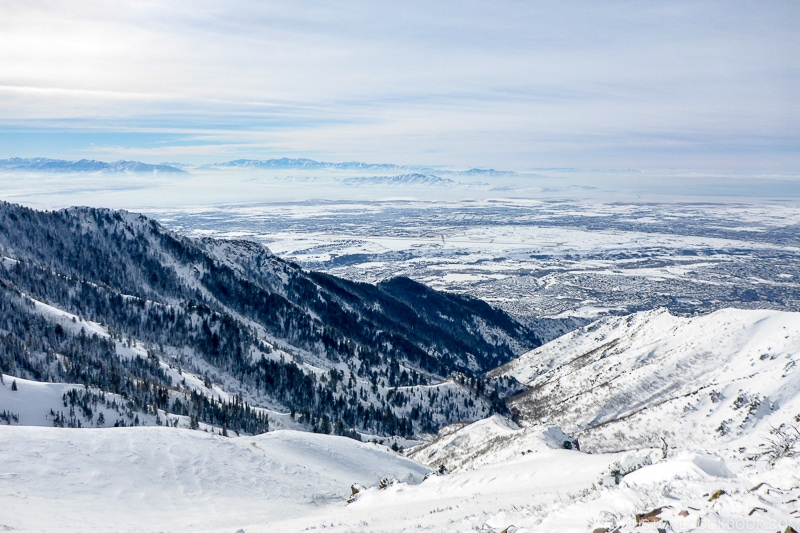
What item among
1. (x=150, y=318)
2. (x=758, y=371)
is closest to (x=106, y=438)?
(x=758, y=371)

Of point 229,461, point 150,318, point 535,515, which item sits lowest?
point 150,318

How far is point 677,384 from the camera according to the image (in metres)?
118

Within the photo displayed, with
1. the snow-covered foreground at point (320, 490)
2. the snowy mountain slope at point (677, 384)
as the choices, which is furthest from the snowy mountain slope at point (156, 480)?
the snowy mountain slope at point (677, 384)

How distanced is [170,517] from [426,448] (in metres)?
72.3

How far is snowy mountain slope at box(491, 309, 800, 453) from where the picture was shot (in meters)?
86.0

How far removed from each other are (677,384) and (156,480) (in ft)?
373

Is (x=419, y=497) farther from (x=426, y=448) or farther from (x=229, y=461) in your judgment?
(x=426, y=448)

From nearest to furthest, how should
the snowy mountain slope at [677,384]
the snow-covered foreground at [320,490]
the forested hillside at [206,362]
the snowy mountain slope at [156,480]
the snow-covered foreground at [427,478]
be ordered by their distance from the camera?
the snow-covered foreground at [320,490] < the snow-covered foreground at [427,478] < the snowy mountain slope at [156,480] < the snowy mountain slope at [677,384] < the forested hillside at [206,362]

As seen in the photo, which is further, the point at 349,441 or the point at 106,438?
the point at 349,441

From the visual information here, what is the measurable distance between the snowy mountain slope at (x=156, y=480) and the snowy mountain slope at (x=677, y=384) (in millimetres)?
38517

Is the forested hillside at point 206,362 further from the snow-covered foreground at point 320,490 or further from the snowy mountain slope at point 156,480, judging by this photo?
the snow-covered foreground at point 320,490

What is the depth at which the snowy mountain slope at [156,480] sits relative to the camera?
30.2 metres

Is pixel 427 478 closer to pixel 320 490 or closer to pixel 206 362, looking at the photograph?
pixel 320 490

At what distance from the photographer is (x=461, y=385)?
143875mm
